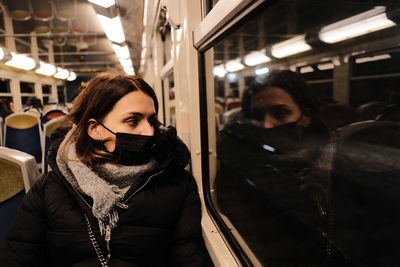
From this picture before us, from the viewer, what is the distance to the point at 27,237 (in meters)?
1.12

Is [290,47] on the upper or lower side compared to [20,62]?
lower

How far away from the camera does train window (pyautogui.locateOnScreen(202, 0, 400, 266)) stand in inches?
24.8

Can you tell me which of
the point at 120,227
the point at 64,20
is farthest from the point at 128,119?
the point at 64,20

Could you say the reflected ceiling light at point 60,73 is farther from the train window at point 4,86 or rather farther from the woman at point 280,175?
the woman at point 280,175

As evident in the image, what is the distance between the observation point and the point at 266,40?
1345 millimetres

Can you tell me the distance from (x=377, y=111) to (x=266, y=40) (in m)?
0.85

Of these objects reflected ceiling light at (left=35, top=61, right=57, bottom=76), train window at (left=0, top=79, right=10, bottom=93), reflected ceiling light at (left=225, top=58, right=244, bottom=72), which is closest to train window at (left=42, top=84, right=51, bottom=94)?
reflected ceiling light at (left=35, top=61, right=57, bottom=76)

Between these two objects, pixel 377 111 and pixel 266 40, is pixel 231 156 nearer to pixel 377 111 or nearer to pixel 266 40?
pixel 266 40

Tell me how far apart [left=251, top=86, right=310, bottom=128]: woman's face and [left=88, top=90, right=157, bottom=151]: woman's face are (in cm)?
56

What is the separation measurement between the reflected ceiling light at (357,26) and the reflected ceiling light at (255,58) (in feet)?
1.59

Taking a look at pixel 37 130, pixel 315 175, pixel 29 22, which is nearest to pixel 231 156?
pixel 315 175

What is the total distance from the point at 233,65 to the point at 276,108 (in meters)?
1.02

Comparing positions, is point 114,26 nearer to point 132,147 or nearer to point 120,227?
point 132,147

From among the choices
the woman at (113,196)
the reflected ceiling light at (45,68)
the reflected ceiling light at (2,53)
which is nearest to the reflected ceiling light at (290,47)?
the woman at (113,196)
